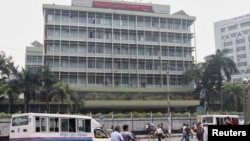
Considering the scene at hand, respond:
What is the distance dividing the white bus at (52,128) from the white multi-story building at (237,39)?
316 ft

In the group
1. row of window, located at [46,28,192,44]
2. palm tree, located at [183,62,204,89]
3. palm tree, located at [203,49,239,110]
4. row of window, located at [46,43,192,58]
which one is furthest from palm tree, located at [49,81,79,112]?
palm tree, located at [203,49,239,110]

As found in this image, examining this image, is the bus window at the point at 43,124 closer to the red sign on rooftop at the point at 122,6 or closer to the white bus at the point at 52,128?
the white bus at the point at 52,128

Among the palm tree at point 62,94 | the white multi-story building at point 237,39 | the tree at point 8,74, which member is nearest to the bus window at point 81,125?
the palm tree at point 62,94

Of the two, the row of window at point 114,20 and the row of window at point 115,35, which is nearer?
the row of window at point 115,35

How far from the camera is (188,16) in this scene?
231 ft

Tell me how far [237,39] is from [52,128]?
106167mm

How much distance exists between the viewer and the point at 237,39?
4606 inches

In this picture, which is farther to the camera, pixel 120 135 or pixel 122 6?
pixel 122 6

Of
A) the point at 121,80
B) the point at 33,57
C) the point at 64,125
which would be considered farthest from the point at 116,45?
the point at 64,125

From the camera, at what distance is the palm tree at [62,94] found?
162ft

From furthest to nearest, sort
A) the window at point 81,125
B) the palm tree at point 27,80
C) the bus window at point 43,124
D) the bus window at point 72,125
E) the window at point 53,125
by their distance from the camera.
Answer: the palm tree at point 27,80, the window at point 81,125, the bus window at point 72,125, the window at point 53,125, the bus window at point 43,124

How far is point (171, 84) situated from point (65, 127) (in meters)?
47.8

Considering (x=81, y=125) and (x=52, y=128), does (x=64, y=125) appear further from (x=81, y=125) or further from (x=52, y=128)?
(x=81, y=125)

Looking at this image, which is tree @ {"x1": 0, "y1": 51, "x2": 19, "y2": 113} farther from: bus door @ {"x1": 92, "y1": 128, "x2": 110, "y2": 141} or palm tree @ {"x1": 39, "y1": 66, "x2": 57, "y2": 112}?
bus door @ {"x1": 92, "y1": 128, "x2": 110, "y2": 141}
